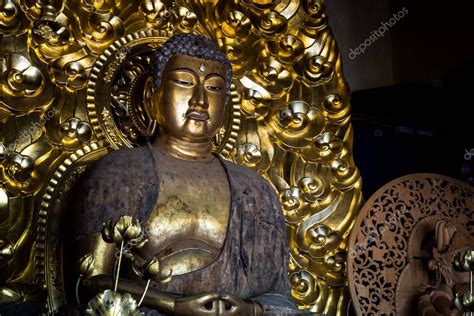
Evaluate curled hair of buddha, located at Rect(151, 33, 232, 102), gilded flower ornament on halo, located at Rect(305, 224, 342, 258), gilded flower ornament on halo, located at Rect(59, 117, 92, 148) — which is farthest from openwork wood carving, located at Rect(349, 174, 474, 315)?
gilded flower ornament on halo, located at Rect(59, 117, 92, 148)

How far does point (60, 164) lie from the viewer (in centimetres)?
345

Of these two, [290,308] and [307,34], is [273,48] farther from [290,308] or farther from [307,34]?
[290,308]

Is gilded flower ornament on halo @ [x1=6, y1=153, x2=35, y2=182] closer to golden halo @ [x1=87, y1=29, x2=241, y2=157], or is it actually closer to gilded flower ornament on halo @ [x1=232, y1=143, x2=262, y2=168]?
golden halo @ [x1=87, y1=29, x2=241, y2=157]

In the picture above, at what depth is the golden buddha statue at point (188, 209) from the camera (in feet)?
9.75

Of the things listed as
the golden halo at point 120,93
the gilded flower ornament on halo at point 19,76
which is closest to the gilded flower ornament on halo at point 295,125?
the golden halo at point 120,93

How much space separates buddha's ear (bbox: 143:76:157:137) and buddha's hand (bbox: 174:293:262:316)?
0.83 metres

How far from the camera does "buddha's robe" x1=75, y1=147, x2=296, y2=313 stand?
304 centimetres

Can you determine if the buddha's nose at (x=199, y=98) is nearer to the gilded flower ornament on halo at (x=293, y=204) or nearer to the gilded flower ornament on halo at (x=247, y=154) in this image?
the gilded flower ornament on halo at (x=247, y=154)

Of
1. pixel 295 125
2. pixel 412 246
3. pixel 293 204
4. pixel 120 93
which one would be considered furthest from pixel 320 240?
pixel 120 93

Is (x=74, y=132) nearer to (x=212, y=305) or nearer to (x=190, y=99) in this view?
(x=190, y=99)

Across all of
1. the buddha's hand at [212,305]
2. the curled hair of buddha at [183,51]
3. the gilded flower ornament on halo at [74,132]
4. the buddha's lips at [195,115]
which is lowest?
the buddha's hand at [212,305]

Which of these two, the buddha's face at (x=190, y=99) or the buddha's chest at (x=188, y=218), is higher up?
the buddha's face at (x=190, y=99)

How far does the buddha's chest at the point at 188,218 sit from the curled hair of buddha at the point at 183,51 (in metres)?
0.40

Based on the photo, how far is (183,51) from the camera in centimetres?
339
